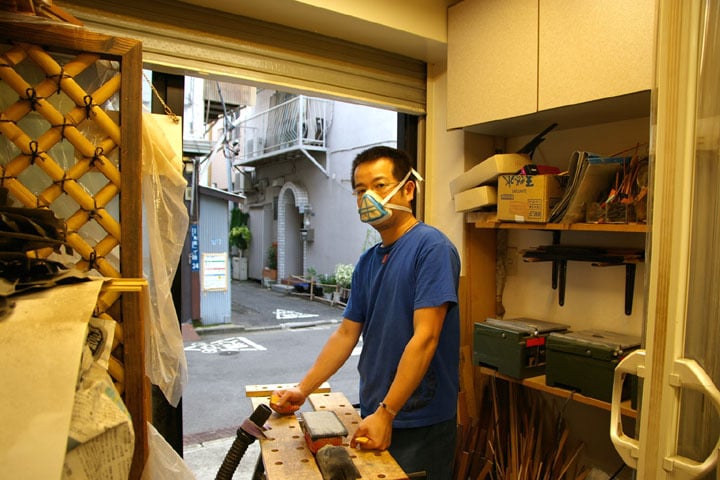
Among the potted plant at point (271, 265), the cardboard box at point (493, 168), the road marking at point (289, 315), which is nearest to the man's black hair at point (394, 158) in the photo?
the cardboard box at point (493, 168)

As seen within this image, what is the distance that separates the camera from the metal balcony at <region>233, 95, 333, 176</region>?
9.13 metres

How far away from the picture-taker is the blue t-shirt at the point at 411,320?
53.8 inches

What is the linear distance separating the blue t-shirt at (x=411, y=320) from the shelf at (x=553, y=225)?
0.56 meters

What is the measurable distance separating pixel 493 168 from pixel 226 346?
499cm

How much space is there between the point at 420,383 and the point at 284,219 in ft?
31.9

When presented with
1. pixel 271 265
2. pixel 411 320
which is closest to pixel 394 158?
pixel 411 320

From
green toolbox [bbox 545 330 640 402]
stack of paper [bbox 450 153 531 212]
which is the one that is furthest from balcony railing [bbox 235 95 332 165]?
green toolbox [bbox 545 330 640 402]

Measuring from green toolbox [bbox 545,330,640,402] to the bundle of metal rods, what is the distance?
0.39 meters

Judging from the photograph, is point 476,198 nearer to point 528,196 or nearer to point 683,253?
point 528,196

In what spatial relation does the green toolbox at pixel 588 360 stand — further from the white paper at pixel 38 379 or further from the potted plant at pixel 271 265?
the potted plant at pixel 271 265

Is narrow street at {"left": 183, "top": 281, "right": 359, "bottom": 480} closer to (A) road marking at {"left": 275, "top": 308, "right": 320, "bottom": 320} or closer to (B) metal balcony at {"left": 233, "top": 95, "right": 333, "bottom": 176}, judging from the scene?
(A) road marking at {"left": 275, "top": 308, "right": 320, "bottom": 320}

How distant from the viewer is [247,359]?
5465 mm

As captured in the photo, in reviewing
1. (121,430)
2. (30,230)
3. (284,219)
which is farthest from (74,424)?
(284,219)

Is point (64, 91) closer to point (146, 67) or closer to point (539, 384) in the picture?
point (146, 67)
